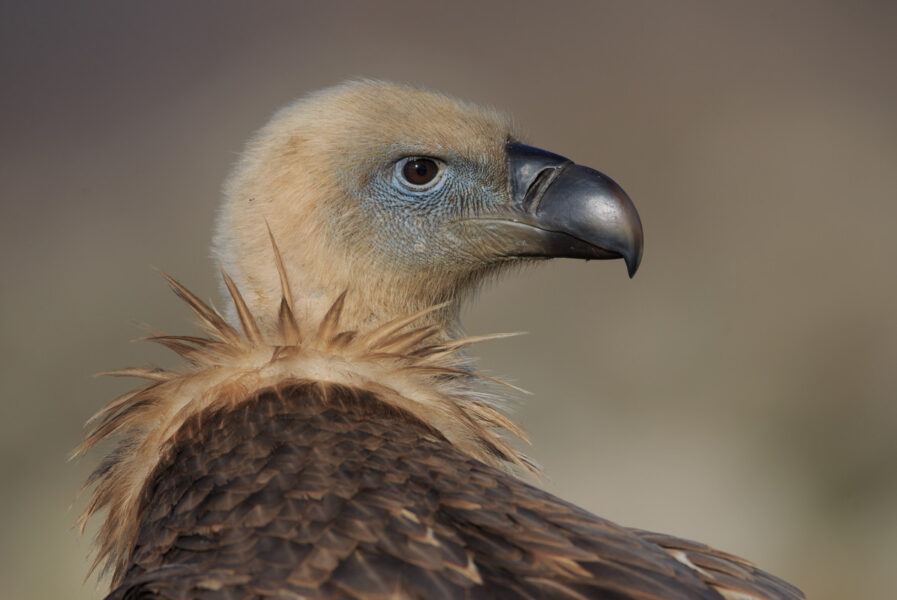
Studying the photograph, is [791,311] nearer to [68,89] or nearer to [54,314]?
[54,314]

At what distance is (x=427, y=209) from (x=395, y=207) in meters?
0.07

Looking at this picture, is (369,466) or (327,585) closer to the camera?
(327,585)

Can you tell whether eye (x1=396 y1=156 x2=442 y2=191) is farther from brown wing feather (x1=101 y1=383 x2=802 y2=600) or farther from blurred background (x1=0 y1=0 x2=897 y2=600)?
blurred background (x1=0 y1=0 x2=897 y2=600)

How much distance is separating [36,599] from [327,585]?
3.66m

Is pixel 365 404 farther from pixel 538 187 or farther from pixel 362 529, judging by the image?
pixel 538 187

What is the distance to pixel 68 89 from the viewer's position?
6.34m

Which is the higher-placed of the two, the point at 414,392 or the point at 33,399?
the point at 414,392

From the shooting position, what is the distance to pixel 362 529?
138 centimetres

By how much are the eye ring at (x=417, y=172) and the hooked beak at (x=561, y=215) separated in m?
0.13

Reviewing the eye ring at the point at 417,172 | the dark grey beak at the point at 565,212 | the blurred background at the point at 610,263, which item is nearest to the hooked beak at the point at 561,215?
the dark grey beak at the point at 565,212

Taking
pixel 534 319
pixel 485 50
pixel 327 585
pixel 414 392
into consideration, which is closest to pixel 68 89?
pixel 485 50

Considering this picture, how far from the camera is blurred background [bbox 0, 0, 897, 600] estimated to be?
5250 millimetres

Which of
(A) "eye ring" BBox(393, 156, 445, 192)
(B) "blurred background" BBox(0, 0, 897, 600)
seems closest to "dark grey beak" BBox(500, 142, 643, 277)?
(A) "eye ring" BBox(393, 156, 445, 192)

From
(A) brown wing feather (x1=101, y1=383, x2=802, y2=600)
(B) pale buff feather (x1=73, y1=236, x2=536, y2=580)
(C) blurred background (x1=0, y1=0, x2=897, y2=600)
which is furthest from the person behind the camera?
(C) blurred background (x1=0, y1=0, x2=897, y2=600)
